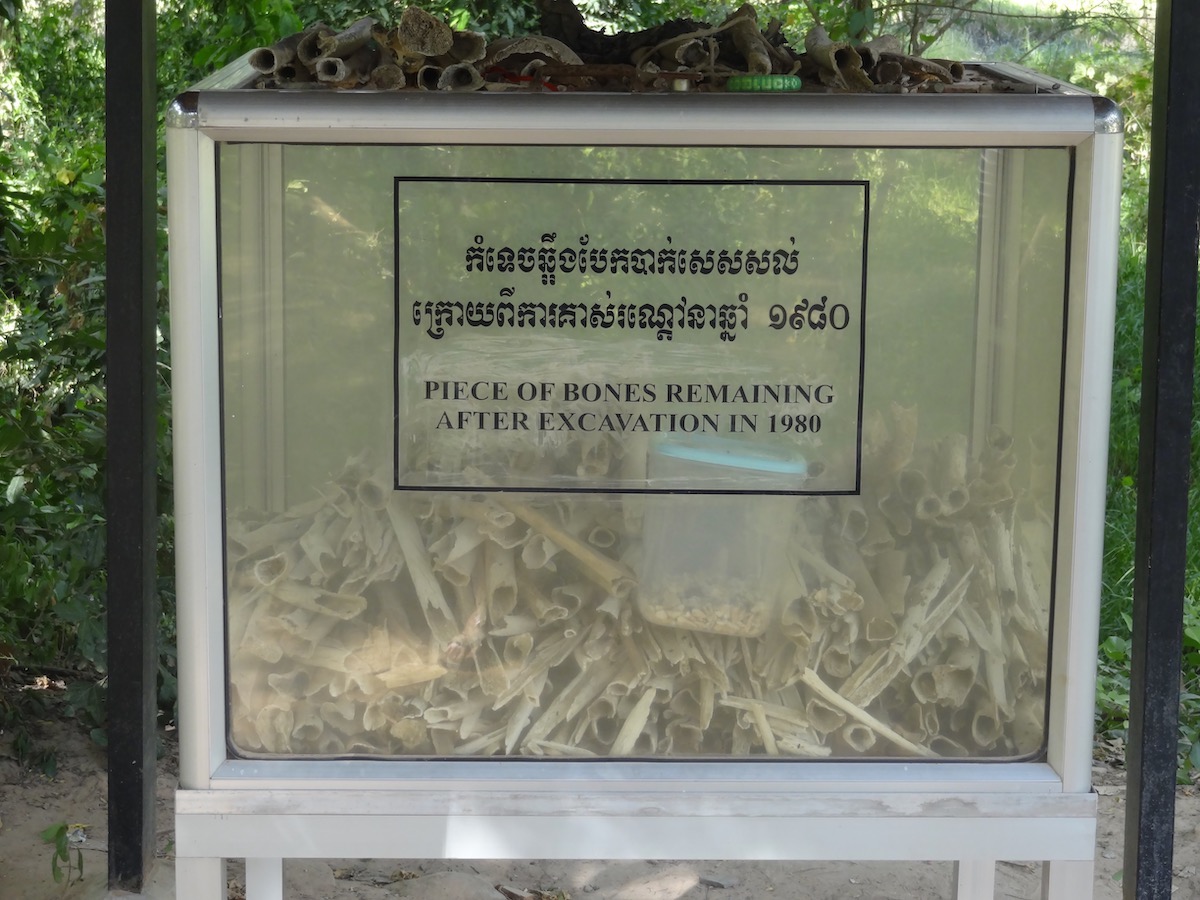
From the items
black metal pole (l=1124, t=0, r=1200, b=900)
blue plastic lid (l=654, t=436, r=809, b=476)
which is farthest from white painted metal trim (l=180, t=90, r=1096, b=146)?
blue plastic lid (l=654, t=436, r=809, b=476)

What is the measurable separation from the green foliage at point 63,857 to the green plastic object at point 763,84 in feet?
6.45

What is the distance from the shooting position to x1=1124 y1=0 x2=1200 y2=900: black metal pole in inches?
82.6

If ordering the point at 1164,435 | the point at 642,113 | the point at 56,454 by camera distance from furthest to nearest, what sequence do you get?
the point at 56,454 < the point at 1164,435 < the point at 642,113

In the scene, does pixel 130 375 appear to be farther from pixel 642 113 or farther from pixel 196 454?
pixel 642 113

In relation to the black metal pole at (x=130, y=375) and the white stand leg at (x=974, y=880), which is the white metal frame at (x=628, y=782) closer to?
the white stand leg at (x=974, y=880)

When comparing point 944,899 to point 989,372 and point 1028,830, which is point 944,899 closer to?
point 1028,830

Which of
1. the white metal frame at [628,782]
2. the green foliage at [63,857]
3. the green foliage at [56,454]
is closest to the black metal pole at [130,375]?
the green foliage at [63,857]

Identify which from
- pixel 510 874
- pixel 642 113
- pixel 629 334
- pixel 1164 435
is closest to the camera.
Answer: pixel 642 113

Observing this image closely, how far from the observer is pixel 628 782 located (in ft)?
6.61

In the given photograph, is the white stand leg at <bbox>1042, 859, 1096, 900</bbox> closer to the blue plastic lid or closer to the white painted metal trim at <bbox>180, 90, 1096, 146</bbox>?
the blue plastic lid

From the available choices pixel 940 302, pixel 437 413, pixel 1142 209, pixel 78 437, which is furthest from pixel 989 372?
pixel 1142 209

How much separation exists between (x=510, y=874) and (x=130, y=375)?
1.45 meters

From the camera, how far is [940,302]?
1995 mm

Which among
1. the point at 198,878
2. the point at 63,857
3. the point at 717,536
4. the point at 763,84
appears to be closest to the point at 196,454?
the point at 198,878
